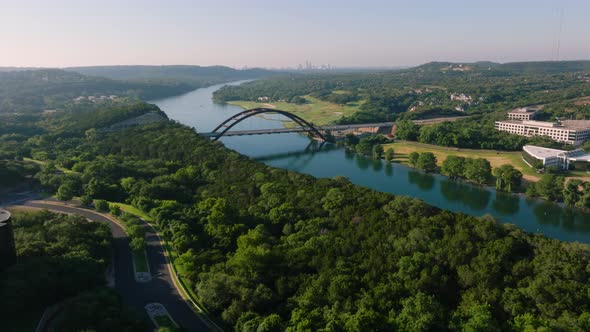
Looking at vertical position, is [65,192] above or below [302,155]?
above

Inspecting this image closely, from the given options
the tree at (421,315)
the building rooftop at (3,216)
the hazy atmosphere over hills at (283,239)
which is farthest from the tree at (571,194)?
the building rooftop at (3,216)

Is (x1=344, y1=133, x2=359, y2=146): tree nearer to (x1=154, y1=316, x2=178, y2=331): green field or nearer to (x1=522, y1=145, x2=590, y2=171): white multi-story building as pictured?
(x1=522, y1=145, x2=590, y2=171): white multi-story building

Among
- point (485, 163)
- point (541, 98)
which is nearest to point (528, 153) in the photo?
point (485, 163)

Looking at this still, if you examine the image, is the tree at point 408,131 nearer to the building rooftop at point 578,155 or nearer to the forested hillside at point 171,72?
the building rooftop at point 578,155

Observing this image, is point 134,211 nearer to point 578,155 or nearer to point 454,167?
point 454,167

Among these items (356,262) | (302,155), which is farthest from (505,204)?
(302,155)

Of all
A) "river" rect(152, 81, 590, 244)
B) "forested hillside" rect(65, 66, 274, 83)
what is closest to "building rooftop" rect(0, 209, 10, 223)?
"river" rect(152, 81, 590, 244)
